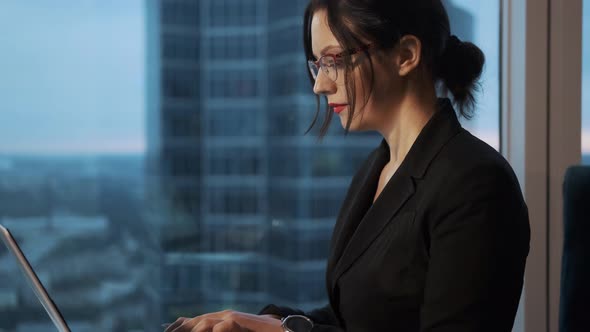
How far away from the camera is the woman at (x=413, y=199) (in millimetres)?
872

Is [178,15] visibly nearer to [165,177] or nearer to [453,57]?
[165,177]

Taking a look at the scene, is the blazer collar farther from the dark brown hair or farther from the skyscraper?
the skyscraper

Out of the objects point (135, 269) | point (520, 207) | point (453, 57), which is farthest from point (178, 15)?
point (520, 207)

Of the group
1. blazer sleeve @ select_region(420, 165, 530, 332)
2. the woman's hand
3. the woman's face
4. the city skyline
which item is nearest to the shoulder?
blazer sleeve @ select_region(420, 165, 530, 332)

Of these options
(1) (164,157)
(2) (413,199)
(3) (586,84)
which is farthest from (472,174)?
(1) (164,157)

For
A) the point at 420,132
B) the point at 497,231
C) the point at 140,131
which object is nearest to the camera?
the point at 497,231

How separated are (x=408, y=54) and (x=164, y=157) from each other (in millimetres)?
764

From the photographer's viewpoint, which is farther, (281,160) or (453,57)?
(281,160)

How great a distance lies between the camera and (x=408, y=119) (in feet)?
3.47

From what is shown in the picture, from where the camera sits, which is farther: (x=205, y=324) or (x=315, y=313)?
(x=315, y=313)

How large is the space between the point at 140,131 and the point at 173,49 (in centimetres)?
22

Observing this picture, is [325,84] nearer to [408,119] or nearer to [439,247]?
[408,119]

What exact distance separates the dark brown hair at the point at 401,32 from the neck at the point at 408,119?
0.17 ft

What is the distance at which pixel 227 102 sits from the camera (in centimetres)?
158
